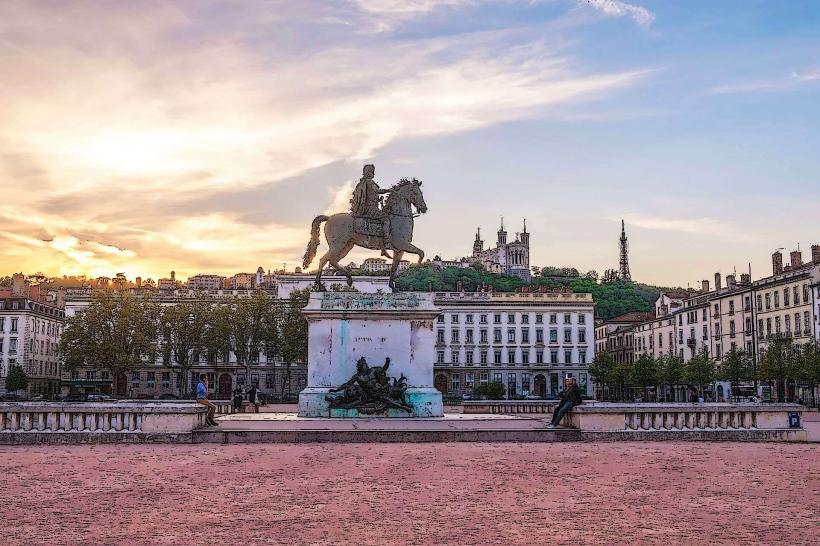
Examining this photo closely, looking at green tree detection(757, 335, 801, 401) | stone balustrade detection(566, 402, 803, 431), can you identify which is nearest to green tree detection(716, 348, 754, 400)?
green tree detection(757, 335, 801, 401)

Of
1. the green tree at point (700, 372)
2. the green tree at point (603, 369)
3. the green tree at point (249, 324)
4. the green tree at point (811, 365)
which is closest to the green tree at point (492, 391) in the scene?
the green tree at point (603, 369)

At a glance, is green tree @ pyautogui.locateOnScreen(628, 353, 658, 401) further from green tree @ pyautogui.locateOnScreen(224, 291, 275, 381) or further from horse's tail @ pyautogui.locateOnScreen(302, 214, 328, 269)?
horse's tail @ pyautogui.locateOnScreen(302, 214, 328, 269)

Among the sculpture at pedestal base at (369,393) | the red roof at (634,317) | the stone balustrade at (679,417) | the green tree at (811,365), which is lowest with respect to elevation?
the stone balustrade at (679,417)

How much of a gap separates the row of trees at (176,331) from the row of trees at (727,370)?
1383 inches

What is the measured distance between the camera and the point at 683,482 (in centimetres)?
1484

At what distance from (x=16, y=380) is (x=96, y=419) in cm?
7859

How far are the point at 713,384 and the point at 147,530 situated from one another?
269 ft

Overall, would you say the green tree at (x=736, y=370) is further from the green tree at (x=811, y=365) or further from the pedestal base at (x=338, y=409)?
the pedestal base at (x=338, y=409)

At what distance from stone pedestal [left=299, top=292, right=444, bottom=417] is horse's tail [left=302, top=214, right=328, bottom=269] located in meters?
2.01

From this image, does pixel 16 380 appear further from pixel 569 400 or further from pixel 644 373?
pixel 569 400

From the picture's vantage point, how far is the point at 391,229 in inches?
1166

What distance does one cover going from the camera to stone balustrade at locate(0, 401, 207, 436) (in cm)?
2188

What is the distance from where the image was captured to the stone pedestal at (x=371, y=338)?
2841 cm

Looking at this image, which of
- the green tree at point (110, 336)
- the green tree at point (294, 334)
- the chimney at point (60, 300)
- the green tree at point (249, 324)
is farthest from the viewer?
the chimney at point (60, 300)
